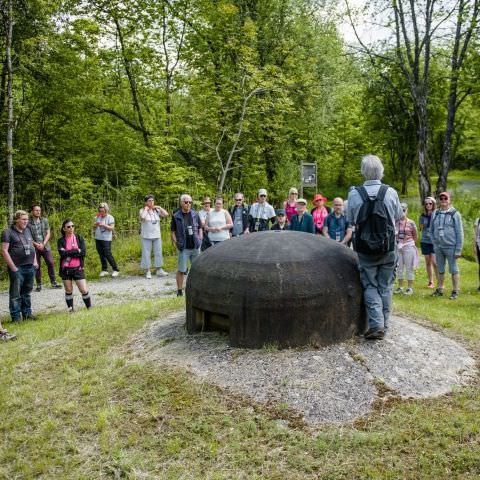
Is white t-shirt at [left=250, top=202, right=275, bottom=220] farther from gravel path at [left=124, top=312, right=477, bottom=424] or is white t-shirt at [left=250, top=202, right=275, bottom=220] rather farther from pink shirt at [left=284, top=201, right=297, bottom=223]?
gravel path at [left=124, top=312, right=477, bottom=424]

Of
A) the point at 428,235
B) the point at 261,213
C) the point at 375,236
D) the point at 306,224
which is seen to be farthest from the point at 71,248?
the point at 428,235

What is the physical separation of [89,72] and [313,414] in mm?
18160

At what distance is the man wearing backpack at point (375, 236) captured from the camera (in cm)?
563

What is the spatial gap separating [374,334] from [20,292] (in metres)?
6.87

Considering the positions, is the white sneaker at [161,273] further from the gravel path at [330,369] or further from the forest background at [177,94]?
the gravel path at [330,369]

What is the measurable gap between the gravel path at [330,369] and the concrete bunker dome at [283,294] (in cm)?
22

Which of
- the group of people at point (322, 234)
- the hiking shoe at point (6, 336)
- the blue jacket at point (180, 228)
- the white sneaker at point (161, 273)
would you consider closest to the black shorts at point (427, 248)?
the group of people at point (322, 234)

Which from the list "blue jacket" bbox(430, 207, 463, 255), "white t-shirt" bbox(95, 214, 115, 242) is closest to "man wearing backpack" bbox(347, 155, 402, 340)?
"blue jacket" bbox(430, 207, 463, 255)

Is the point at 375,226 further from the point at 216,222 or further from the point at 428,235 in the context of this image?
the point at 428,235

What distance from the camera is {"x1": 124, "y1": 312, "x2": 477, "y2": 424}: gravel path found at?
4891 mm

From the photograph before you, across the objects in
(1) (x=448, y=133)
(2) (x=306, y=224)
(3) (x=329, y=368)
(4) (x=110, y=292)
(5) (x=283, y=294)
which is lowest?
(4) (x=110, y=292)

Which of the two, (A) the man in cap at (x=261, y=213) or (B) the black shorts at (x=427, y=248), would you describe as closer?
(B) the black shorts at (x=427, y=248)

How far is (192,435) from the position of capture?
4441 mm

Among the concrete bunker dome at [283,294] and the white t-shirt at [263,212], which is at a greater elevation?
the white t-shirt at [263,212]
